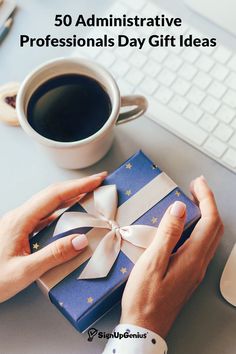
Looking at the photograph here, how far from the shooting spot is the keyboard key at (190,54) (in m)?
0.79

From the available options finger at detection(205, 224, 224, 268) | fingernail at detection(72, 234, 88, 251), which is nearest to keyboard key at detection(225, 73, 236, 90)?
finger at detection(205, 224, 224, 268)

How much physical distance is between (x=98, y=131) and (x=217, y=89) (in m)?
0.21

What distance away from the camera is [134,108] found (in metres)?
0.72

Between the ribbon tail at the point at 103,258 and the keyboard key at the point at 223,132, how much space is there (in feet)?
0.74

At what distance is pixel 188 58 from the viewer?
2.59ft

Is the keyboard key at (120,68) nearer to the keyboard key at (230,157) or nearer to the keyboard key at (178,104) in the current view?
the keyboard key at (178,104)

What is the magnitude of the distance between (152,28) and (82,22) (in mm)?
112

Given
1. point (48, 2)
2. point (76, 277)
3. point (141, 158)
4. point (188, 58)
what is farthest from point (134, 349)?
point (48, 2)

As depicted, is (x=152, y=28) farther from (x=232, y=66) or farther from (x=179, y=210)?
(x=179, y=210)

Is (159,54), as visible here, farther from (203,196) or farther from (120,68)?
(203,196)

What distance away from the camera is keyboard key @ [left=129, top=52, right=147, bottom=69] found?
2.58ft

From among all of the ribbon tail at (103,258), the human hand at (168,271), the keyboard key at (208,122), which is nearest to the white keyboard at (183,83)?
the keyboard key at (208,122)

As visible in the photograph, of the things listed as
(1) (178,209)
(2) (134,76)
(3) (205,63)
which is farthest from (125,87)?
(1) (178,209)

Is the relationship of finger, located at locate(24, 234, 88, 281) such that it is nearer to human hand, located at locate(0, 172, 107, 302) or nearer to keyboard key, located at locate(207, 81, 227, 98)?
human hand, located at locate(0, 172, 107, 302)
